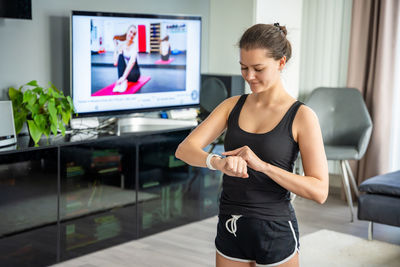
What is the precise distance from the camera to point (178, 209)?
4250 millimetres

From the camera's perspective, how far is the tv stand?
407cm

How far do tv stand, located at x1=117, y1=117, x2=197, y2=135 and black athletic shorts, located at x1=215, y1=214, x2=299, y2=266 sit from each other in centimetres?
244

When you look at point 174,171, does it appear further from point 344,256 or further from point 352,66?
point 352,66

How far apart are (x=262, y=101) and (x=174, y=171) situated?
263 cm

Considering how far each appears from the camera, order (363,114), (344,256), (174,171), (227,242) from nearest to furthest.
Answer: (227,242) → (344,256) → (174,171) → (363,114)

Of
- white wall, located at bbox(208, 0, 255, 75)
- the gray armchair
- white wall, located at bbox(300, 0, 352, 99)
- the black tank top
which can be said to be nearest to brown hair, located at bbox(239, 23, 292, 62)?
the black tank top

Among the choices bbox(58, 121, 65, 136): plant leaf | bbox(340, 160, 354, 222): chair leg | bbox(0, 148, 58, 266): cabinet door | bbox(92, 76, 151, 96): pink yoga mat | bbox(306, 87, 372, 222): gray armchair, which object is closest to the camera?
bbox(0, 148, 58, 266): cabinet door

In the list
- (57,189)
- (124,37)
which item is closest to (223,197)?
(57,189)

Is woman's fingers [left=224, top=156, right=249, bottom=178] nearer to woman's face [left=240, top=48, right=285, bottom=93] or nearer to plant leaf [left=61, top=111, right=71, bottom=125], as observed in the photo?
woman's face [left=240, top=48, right=285, bottom=93]

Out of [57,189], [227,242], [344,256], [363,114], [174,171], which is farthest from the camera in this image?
[363,114]

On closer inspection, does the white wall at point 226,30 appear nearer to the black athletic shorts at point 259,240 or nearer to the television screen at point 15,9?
the television screen at point 15,9

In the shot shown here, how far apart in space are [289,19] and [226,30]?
601 mm

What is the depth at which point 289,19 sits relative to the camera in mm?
5066

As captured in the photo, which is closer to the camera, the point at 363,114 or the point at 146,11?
the point at 146,11
